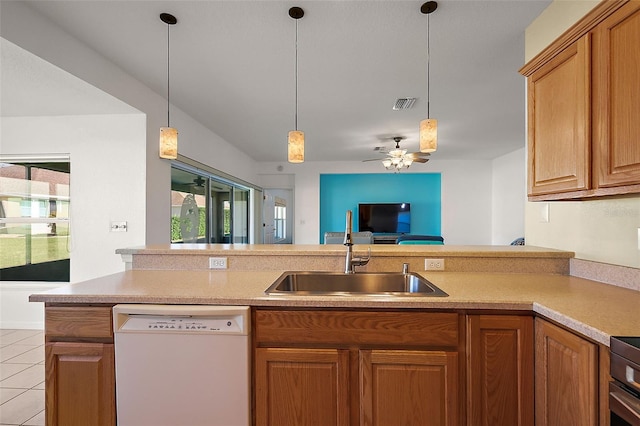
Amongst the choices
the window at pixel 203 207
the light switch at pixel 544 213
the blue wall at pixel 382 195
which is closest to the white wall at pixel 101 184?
the window at pixel 203 207

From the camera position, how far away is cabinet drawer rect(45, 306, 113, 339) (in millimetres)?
1400

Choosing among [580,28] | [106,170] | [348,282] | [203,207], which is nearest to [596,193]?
[580,28]

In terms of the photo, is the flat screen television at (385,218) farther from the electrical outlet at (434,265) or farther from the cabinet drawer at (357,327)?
the cabinet drawer at (357,327)

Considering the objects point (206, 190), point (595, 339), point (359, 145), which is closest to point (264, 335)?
point (595, 339)

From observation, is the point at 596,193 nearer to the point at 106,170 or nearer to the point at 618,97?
the point at 618,97

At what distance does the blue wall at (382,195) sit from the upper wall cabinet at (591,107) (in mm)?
5857

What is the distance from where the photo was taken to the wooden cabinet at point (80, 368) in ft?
4.58

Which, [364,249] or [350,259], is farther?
[364,249]

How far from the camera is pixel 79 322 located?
1.41 meters

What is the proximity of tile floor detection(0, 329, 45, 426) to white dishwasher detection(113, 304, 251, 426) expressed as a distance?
1.16m

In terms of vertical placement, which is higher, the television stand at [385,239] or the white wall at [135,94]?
the white wall at [135,94]

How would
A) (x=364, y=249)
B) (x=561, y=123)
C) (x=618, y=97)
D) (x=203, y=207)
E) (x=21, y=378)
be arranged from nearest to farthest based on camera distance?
(x=618, y=97), (x=561, y=123), (x=364, y=249), (x=21, y=378), (x=203, y=207)

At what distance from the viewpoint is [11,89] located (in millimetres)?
2652

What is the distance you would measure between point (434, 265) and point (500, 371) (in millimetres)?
727
